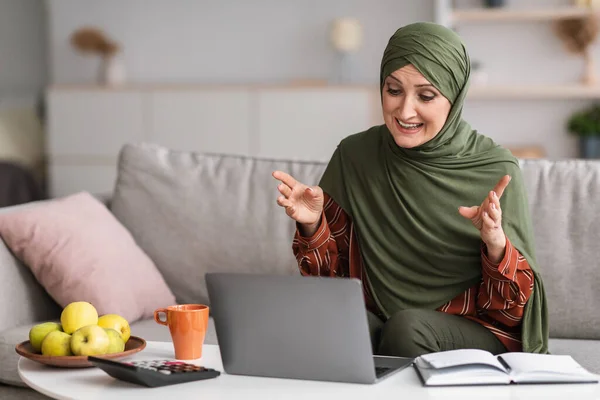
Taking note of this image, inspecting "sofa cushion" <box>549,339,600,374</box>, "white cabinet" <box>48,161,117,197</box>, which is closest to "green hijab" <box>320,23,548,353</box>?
"sofa cushion" <box>549,339,600,374</box>

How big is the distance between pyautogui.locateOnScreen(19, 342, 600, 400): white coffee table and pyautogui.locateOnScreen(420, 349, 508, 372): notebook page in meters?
0.04

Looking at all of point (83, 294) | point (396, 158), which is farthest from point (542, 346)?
point (83, 294)

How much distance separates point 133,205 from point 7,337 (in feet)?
2.08

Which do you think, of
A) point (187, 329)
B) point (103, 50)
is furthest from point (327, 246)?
point (103, 50)

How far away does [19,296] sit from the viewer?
2.55m

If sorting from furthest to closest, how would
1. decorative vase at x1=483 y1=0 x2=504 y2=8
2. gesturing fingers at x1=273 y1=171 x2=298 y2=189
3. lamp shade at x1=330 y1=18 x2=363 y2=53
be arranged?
lamp shade at x1=330 y1=18 x2=363 y2=53
decorative vase at x1=483 y1=0 x2=504 y2=8
gesturing fingers at x1=273 y1=171 x2=298 y2=189

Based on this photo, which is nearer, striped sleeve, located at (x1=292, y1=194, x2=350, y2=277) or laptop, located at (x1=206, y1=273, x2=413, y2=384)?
laptop, located at (x1=206, y1=273, x2=413, y2=384)

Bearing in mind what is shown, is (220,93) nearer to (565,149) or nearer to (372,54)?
(372,54)

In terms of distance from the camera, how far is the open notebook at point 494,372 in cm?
156

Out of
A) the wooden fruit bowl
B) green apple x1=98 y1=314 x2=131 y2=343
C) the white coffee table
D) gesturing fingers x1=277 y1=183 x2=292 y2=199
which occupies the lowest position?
the white coffee table

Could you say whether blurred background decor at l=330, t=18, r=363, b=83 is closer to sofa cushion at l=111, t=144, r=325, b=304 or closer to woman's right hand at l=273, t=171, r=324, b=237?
sofa cushion at l=111, t=144, r=325, b=304

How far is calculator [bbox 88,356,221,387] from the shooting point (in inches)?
61.5

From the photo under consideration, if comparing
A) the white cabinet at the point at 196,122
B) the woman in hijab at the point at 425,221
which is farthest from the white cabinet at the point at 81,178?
the woman in hijab at the point at 425,221

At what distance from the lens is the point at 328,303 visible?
1551 millimetres
